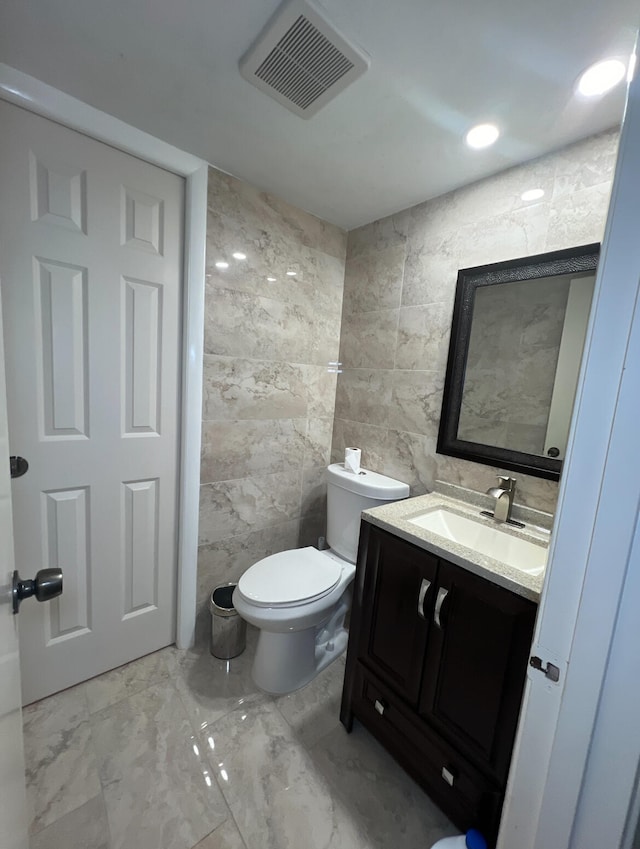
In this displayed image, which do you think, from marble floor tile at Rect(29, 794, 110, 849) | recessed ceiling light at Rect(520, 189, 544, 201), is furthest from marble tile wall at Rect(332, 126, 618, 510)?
marble floor tile at Rect(29, 794, 110, 849)

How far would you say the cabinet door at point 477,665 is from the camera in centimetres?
87

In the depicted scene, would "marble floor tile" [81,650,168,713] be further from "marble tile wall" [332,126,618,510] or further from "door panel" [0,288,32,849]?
"marble tile wall" [332,126,618,510]

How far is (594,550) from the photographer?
0.47 m

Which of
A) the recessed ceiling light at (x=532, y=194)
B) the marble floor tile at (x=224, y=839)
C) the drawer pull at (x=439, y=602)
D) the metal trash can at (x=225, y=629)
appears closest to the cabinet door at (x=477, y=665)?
the drawer pull at (x=439, y=602)

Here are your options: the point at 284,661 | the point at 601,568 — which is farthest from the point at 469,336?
the point at 284,661

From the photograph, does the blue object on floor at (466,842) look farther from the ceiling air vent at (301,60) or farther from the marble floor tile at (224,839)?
the ceiling air vent at (301,60)

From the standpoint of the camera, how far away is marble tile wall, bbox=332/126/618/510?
117 cm

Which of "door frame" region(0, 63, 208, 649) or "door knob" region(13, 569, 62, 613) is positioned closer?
"door knob" region(13, 569, 62, 613)

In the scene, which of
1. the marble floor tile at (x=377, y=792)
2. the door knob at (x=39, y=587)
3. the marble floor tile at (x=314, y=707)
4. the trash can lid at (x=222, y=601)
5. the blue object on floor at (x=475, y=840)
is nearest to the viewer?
the door knob at (x=39, y=587)

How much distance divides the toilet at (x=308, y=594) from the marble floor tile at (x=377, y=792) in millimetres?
301

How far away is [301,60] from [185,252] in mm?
783

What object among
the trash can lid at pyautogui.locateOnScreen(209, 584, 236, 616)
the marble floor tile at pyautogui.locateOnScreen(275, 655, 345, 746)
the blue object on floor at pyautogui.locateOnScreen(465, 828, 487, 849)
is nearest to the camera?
the blue object on floor at pyautogui.locateOnScreen(465, 828, 487, 849)

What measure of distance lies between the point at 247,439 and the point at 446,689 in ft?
4.03

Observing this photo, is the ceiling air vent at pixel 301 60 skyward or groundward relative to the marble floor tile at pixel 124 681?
skyward
